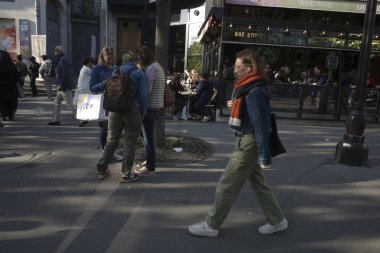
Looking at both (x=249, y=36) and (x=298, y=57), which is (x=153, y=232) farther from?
(x=298, y=57)

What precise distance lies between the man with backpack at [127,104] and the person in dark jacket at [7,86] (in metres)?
5.32

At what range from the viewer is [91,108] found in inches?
257

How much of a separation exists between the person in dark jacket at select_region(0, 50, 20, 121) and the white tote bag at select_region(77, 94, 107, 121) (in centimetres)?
390

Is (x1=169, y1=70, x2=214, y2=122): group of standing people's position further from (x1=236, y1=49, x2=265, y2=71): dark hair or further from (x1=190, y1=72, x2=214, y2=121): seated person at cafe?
(x1=236, y1=49, x2=265, y2=71): dark hair

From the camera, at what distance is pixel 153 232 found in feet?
13.5

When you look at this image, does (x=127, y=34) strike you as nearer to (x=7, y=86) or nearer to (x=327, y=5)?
(x=327, y=5)

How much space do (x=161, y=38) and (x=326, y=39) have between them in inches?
304

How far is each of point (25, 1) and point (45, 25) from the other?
1.39 m

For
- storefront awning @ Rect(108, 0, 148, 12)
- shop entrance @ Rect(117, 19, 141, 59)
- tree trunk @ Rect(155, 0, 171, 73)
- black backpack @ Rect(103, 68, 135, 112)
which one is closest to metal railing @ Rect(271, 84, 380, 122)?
tree trunk @ Rect(155, 0, 171, 73)

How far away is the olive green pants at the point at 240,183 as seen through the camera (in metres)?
3.83

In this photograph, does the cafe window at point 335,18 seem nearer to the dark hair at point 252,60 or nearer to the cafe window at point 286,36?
the cafe window at point 286,36

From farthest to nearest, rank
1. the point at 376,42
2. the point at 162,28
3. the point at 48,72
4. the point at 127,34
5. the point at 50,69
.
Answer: the point at 127,34, the point at 48,72, the point at 50,69, the point at 376,42, the point at 162,28

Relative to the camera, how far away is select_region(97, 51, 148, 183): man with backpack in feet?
16.9

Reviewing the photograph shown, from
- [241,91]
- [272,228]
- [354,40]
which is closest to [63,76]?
[241,91]
